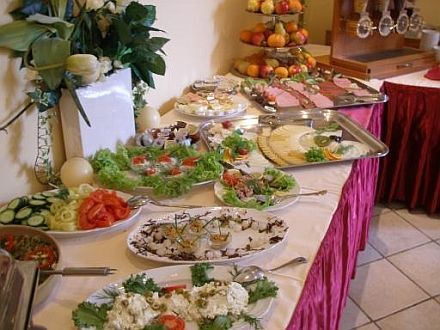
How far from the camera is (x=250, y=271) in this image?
0.84 meters

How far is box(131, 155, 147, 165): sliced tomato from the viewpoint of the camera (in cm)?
125

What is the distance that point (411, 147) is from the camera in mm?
2145

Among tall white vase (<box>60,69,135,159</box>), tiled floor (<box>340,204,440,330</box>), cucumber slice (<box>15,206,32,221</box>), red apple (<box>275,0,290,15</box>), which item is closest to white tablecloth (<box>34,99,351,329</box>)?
cucumber slice (<box>15,206,32,221</box>)

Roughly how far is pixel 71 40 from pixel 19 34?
12cm

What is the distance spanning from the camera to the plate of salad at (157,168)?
1143 millimetres

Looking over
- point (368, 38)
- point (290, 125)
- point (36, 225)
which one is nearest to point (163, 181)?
point (36, 225)

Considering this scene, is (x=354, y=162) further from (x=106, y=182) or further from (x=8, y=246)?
(x=8, y=246)

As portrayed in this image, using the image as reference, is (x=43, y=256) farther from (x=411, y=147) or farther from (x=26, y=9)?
(x=411, y=147)

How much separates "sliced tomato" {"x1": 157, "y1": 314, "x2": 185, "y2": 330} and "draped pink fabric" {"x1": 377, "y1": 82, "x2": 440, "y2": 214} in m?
1.56

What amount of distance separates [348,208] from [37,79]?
829 mm

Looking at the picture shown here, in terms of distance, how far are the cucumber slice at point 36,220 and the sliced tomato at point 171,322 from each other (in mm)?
398

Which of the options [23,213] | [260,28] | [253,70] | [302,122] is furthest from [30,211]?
[260,28]

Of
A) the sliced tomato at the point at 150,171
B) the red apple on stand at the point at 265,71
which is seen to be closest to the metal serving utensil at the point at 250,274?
the sliced tomato at the point at 150,171

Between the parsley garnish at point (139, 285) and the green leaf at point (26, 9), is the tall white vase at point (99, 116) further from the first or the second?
the parsley garnish at point (139, 285)
